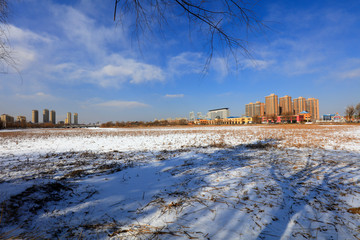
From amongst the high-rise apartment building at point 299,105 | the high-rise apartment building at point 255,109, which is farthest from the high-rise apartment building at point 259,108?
the high-rise apartment building at point 299,105

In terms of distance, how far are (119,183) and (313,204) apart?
398 cm

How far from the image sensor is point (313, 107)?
135 m

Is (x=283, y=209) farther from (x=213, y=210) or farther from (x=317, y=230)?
(x=213, y=210)

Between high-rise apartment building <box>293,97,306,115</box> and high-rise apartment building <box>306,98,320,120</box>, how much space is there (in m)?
3.66

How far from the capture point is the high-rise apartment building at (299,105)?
438ft

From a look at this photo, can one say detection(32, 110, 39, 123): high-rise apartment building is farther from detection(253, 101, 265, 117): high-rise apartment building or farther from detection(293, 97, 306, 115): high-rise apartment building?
detection(293, 97, 306, 115): high-rise apartment building

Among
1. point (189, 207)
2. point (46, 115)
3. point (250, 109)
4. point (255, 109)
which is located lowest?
point (189, 207)

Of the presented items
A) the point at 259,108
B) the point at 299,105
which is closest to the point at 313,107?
the point at 299,105

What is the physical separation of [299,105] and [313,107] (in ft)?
41.7

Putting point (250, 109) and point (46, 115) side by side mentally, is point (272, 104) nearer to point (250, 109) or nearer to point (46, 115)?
point (250, 109)

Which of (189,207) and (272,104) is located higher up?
(272,104)

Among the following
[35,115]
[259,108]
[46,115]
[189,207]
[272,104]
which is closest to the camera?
[189,207]

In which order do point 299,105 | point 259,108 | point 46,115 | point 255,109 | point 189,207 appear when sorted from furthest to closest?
point 255,109, point 259,108, point 46,115, point 299,105, point 189,207

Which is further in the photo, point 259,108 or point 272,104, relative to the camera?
point 259,108
